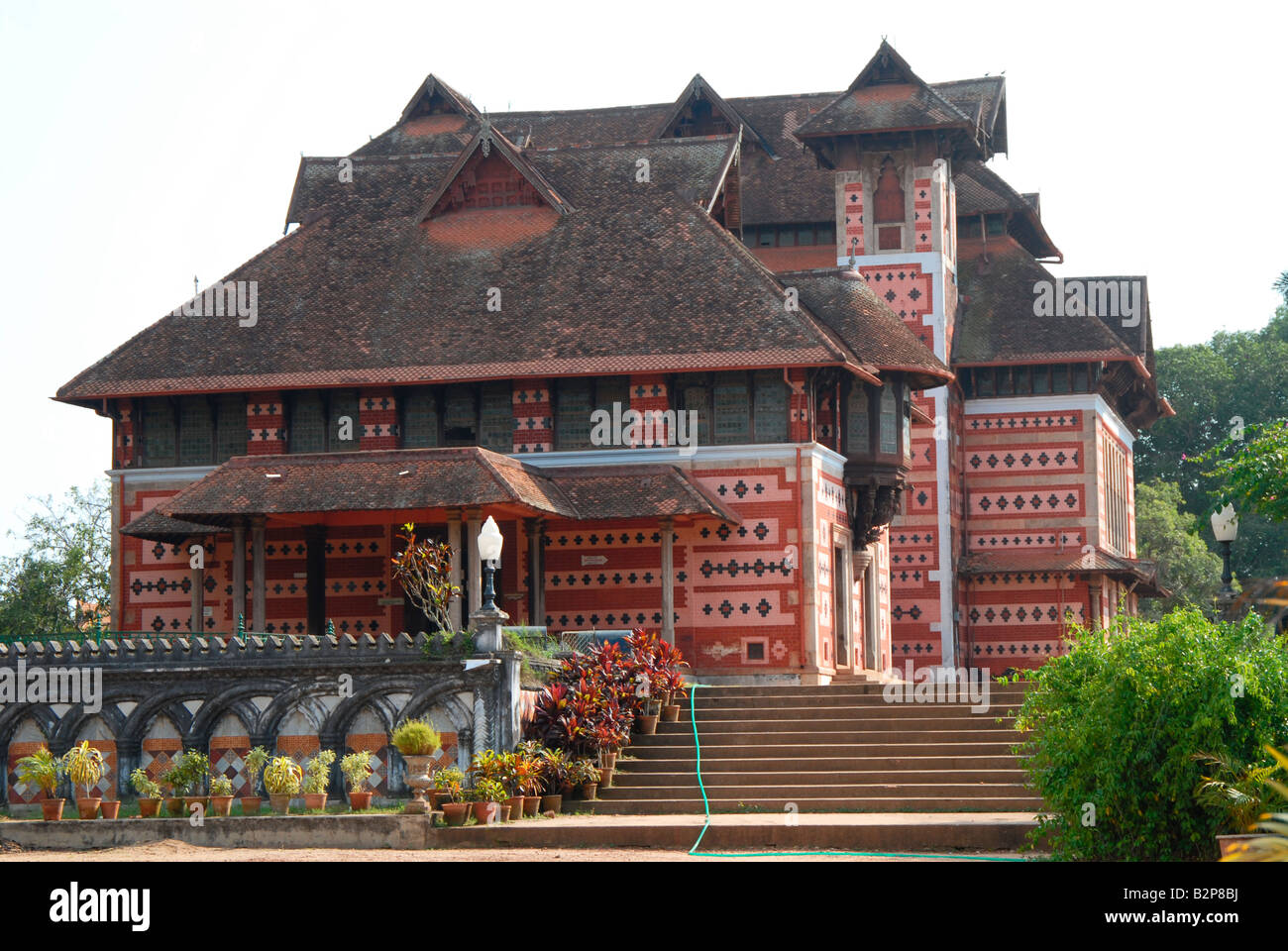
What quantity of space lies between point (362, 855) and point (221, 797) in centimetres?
350

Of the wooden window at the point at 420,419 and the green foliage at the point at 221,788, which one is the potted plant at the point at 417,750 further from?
the wooden window at the point at 420,419

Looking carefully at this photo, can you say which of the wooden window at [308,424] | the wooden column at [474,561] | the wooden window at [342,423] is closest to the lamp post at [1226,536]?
the wooden column at [474,561]

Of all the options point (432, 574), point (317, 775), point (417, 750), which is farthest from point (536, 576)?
point (417, 750)

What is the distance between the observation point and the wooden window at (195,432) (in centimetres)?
3909

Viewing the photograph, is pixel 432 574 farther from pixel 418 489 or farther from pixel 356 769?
pixel 356 769

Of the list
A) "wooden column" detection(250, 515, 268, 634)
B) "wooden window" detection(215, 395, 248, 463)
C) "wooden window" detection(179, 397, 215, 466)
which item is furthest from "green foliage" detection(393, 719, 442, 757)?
"wooden window" detection(179, 397, 215, 466)

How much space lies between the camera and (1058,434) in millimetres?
48938

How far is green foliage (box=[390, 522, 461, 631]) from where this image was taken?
100 ft

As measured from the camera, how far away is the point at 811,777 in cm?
2769

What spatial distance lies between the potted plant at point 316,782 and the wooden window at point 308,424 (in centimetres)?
1256

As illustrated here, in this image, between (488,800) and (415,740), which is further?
(415,740)

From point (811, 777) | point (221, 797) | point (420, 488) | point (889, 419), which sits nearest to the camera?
point (221, 797)

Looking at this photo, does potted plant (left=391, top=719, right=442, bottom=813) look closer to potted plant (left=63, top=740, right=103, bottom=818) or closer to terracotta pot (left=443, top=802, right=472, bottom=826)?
terracotta pot (left=443, top=802, right=472, bottom=826)

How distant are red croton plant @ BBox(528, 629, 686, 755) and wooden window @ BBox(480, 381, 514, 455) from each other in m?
7.29
